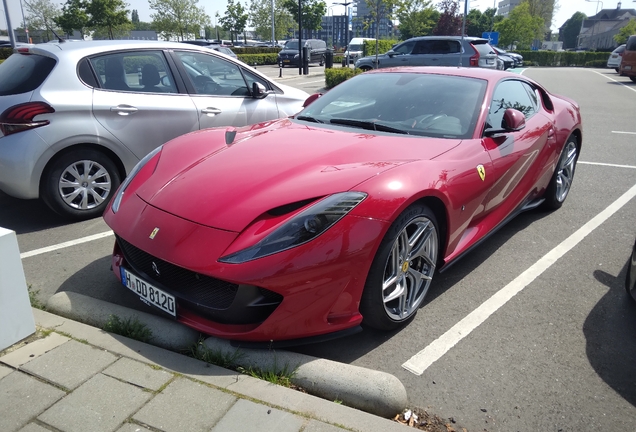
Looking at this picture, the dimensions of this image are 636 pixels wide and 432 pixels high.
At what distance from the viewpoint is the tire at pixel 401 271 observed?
271 centimetres

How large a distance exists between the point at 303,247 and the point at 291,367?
23.6 inches

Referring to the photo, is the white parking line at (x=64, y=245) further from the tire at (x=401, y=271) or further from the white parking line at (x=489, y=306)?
the white parking line at (x=489, y=306)

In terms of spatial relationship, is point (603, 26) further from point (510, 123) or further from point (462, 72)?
point (510, 123)

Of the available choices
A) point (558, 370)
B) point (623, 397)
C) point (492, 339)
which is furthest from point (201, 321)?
point (623, 397)

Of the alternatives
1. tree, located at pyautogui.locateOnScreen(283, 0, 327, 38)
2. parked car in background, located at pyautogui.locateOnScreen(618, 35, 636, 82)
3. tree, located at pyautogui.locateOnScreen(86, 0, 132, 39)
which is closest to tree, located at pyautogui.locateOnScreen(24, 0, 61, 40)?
tree, located at pyautogui.locateOnScreen(86, 0, 132, 39)

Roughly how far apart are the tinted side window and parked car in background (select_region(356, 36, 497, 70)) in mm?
11708

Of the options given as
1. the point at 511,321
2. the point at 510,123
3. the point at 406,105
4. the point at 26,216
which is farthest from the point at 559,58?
the point at 26,216

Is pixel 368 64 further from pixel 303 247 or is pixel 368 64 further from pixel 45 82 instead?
pixel 303 247

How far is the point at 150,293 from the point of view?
2768mm

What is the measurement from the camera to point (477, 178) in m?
3.39

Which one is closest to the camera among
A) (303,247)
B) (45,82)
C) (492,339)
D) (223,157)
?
(303,247)

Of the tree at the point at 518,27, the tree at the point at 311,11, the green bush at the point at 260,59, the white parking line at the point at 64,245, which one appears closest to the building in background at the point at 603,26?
the tree at the point at 518,27

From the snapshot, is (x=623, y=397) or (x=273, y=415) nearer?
(x=273, y=415)

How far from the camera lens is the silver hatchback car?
4.38 meters
